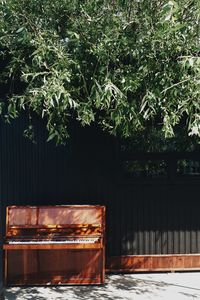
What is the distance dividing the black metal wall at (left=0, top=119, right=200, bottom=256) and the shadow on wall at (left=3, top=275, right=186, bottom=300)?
2.53 ft

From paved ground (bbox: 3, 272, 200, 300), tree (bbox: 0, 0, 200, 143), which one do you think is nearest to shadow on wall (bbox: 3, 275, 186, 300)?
paved ground (bbox: 3, 272, 200, 300)

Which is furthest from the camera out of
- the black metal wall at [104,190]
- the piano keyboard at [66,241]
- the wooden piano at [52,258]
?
the black metal wall at [104,190]

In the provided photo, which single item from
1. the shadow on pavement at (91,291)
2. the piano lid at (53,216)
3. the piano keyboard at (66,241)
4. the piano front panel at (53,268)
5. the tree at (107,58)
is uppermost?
the tree at (107,58)

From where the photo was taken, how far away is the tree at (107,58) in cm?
562

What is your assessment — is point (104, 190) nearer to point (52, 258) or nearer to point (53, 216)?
point (53, 216)

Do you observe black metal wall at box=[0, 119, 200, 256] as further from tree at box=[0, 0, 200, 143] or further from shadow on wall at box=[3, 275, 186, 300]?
tree at box=[0, 0, 200, 143]

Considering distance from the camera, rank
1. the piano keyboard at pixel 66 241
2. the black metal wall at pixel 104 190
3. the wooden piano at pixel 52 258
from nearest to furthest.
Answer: the piano keyboard at pixel 66 241 → the wooden piano at pixel 52 258 → the black metal wall at pixel 104 190

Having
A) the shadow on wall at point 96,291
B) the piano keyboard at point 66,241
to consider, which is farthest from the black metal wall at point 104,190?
the piano keyboard at point 66,241

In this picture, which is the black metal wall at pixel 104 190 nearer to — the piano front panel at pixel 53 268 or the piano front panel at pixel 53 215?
the piano front panel at pixel 53 215

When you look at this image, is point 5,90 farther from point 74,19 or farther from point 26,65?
point 74,19

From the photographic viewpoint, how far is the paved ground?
22.6 ft

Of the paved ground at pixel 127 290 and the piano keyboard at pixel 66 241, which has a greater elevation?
the piano keyboard at pixel 66 241

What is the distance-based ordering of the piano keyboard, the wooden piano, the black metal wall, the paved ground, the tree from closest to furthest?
the tree
the paved ground
the piano keyboard
the wooden piano
the black metal wall

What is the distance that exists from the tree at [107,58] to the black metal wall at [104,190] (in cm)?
194
